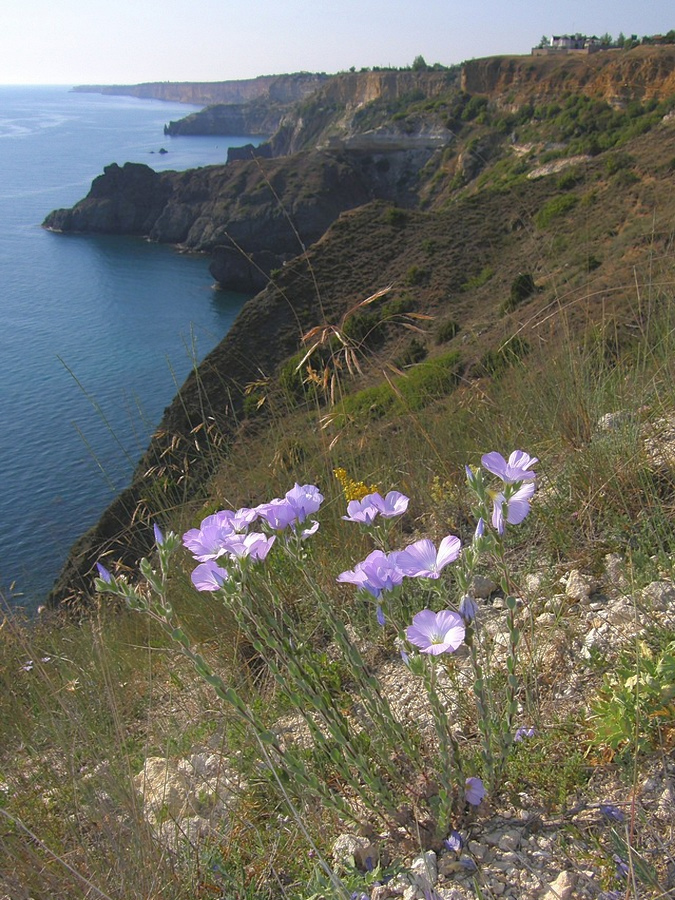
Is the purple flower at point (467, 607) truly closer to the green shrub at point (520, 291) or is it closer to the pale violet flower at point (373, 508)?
the pale violet flower at point (373, 508)

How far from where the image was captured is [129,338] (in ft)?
135

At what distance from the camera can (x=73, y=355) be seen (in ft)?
123

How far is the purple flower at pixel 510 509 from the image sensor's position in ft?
4.39

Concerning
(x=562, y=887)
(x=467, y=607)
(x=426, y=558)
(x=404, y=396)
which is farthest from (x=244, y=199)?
(x=562, y=887)

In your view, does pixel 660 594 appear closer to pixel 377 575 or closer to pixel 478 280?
pixel 377 575

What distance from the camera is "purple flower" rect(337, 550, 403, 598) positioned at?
1.35 metres

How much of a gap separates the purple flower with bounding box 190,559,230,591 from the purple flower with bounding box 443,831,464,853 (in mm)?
773

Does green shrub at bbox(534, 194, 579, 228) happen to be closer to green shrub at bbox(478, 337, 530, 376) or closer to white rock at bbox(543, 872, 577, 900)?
green shrub at bbox(478, 337, 530, 376)

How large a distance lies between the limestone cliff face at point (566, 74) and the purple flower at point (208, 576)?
4122cm

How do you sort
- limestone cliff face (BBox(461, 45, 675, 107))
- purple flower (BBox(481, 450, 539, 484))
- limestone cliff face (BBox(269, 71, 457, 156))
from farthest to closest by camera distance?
limestone cliff face (BBox(269, 71, 457, 156)), limestone cliff face (BBox(461, 45, 675, 107)), purple flower (BBox(481, 450, 539, 484))

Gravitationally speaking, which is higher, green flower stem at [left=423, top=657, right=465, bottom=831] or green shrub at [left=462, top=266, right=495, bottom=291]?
green flower stem at [left=423, top=657, right=465, bottom=831]

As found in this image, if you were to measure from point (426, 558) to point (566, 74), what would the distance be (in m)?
67.1

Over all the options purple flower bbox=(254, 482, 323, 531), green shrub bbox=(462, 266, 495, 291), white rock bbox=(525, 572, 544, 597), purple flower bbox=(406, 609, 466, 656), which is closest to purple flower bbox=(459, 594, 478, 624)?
purple flower bbox=(406, 609, 466, 656)

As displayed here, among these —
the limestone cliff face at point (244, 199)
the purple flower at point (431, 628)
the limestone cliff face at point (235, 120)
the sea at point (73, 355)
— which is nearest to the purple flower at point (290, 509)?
the purple flower at point (431, 628)
